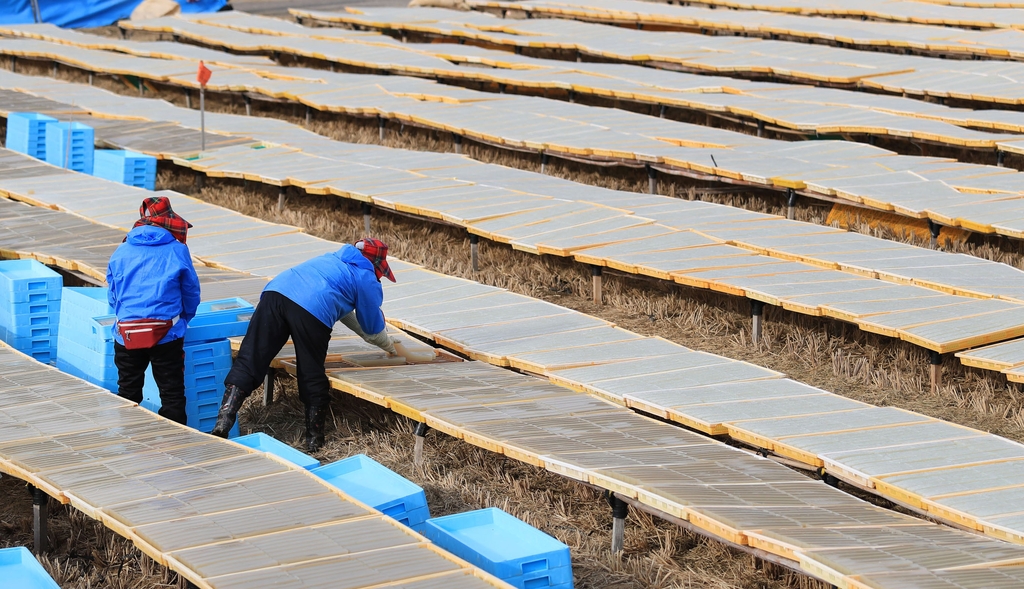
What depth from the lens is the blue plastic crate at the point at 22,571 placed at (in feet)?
17.7

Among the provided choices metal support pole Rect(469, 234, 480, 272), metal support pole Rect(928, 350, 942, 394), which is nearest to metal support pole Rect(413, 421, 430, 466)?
metal support pole Rect(928, 350, 942, 394)

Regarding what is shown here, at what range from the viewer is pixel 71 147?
14.4 metres

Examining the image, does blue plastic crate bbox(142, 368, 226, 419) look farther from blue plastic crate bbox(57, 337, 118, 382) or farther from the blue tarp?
the blue tarp

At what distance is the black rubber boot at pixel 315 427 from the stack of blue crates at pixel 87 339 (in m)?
1.19

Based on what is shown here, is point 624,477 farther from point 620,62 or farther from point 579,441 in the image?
point 620,62

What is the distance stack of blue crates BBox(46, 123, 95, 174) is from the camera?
1435 cm

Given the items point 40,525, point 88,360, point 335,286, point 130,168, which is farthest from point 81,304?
point 130,168

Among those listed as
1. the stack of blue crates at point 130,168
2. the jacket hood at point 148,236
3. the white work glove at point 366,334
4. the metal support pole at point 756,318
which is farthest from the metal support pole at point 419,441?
the stack of blue crates at point 130,168

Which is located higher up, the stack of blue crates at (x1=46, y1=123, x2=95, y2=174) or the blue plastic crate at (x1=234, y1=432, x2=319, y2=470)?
the stack of blue crates at (x1=46, y1=123, x2=95, y2=174)

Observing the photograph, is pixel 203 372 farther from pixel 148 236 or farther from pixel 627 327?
pixel 627 327

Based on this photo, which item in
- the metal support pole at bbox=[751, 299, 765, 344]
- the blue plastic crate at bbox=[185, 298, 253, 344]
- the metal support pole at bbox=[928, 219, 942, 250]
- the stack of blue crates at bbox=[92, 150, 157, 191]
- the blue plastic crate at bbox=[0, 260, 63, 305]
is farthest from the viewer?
the stack of blue crates at bbox=[92, 150, 157, 191]

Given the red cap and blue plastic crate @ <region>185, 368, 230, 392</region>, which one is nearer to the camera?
the red cap

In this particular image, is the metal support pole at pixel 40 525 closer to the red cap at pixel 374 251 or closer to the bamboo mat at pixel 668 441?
the bamboo mat at pixel 668 441

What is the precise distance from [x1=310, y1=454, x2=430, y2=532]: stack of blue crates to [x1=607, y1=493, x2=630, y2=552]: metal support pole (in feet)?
3.03
